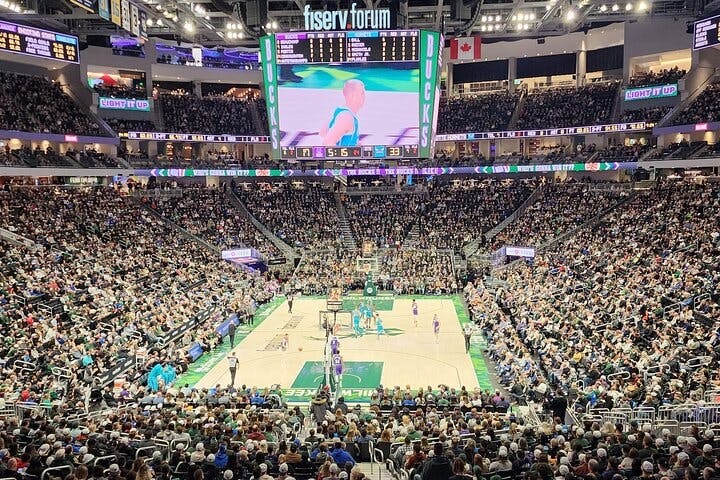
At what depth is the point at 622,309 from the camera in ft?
79.0

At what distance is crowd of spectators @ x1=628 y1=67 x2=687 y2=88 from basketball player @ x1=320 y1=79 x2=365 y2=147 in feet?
82.2

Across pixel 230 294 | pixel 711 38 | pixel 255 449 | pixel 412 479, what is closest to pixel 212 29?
pixel 230 294

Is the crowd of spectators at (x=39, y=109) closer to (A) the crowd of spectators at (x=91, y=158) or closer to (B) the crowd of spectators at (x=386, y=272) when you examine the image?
(A) the crowd of spectators at (x=91, y=158)

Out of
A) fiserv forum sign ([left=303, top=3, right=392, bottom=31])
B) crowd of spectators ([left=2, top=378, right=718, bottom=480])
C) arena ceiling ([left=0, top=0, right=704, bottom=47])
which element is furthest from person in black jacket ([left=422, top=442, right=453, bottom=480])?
fiserv forum sign ([left=303, top=3, right=392, bottom=31])

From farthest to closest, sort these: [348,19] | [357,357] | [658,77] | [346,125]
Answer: [658,77]
[346,125]
[348,19]
[357,357]

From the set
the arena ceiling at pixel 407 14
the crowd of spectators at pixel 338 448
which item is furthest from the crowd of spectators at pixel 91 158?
the crowd of spectators at pixel 338 448

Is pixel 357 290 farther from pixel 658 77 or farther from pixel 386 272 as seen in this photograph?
pixel 658 77

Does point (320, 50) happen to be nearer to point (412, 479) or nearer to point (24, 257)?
point (24, 257)

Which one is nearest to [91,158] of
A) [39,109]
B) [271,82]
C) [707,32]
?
[39,109]

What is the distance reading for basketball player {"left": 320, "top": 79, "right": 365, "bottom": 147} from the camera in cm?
3528

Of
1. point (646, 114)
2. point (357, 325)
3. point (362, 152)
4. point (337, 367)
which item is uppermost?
point (646, 114)

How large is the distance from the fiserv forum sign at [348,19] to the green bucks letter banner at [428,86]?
2.40 meters

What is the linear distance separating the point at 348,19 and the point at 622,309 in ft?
66.9

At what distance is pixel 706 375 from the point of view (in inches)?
632
